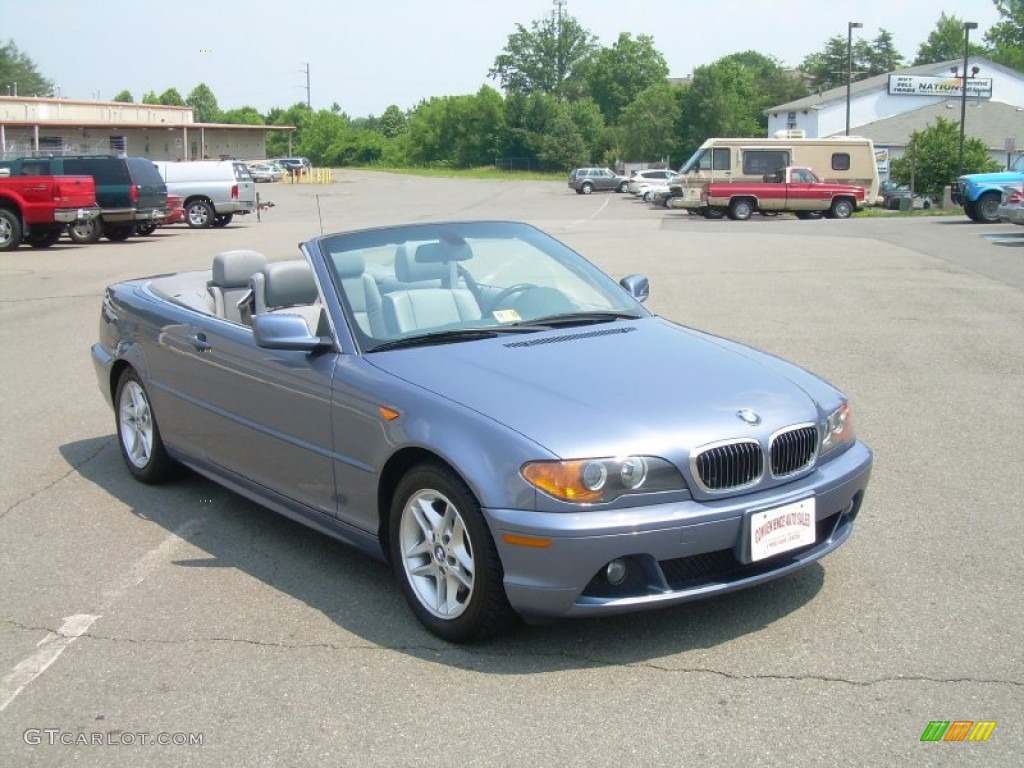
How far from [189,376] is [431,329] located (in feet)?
5.03

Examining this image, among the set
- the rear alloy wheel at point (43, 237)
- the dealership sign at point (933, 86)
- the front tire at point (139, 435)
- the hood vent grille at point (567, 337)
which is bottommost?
the front tire at point (139, 435)

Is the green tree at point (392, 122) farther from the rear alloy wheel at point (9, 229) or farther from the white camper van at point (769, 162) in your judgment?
the rear alloy wheel at point (9, 229)

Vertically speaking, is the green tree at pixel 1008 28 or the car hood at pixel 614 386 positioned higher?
the green tree at pixel 1008 28

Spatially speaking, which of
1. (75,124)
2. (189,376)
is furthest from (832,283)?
(75,124)

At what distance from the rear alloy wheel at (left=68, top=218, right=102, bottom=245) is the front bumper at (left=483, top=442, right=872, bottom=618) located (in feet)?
80.7

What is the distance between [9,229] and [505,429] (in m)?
22.5

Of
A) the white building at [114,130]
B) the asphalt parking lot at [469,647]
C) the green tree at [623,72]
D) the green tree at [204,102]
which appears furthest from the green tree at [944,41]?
the asphalt parking lot at [469,647]

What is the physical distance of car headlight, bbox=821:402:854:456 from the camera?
4.44 metres

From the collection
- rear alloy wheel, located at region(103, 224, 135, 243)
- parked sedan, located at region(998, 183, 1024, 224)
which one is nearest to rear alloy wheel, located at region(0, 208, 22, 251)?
rear alloy wheel, located at region(103, 224, 135, 243)

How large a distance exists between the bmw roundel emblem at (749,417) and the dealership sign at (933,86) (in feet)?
259

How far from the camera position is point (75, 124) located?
66312 mm

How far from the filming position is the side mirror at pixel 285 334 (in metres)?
4.77

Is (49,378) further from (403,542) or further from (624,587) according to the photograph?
(624,587)

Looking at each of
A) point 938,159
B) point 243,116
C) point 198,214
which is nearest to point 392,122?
point 243,116
